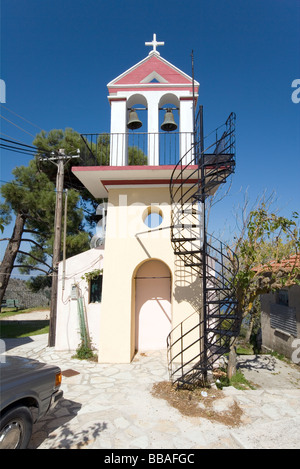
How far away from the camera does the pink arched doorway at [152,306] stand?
27.3 ft

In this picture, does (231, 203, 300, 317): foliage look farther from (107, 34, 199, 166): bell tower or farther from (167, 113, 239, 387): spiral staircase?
(107, 34, 199, 166): bell tower

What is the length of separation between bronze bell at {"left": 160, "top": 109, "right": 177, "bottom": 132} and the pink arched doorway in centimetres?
406

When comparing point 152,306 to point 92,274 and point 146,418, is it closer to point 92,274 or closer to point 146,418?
point 92,274

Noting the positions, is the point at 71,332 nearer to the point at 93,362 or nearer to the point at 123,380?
the point at 93,362

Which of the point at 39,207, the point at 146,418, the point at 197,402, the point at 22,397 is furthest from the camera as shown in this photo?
the point at 39,207

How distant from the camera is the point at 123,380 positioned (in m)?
6.06

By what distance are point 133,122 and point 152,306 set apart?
18.7 ft

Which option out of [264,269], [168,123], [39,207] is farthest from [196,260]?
[39,207]

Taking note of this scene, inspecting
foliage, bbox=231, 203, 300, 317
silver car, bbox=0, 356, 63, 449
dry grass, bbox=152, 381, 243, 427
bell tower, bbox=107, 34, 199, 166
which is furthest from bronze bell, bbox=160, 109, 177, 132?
dry grass, bbox=152, 381, 243, 427

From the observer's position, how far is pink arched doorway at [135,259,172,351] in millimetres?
8336

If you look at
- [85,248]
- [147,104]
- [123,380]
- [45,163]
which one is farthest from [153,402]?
[45,163]

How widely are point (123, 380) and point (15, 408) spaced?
10.8ft

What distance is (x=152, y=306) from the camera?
848 cm

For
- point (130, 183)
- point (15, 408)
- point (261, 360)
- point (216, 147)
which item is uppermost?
point (216, 147)
